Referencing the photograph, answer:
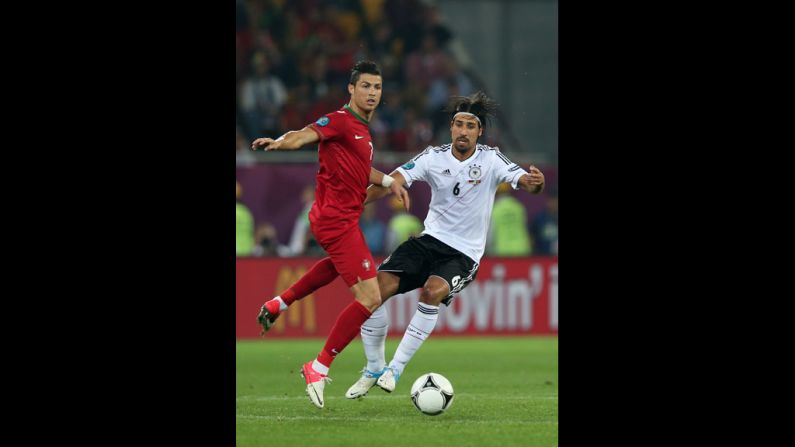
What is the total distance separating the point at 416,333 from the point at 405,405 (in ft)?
2.07

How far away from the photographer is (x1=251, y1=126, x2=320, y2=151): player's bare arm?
24.7 feet

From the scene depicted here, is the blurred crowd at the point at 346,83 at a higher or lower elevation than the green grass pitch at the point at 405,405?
higher

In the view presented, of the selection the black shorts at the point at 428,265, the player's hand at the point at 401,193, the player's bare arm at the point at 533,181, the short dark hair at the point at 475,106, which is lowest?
the black shorts at the point at 428,265

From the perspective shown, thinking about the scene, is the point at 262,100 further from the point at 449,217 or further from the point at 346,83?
the point at 449,217

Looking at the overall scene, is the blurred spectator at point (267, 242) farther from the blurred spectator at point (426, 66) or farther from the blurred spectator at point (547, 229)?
the blurred spectator at point (426, 66)

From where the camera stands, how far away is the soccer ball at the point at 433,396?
320 inches

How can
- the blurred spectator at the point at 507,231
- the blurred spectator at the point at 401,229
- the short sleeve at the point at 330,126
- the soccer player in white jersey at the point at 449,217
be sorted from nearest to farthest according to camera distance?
the short sleeve at the point at 330,126 → the soccer player in white jersey at the point at 449,217 → the blurred spectator at the point at 401,229 → the blurred spectator at the point at 507,231

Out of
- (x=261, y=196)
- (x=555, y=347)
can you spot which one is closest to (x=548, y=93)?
(x=261, y=196)

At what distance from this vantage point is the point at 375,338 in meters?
8.97

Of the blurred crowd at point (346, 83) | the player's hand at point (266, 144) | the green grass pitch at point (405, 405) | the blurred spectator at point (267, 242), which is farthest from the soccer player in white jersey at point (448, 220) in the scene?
the blurred spectator at point (267, 242)

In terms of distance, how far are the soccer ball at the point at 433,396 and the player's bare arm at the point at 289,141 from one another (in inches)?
76.1

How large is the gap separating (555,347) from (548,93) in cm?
910

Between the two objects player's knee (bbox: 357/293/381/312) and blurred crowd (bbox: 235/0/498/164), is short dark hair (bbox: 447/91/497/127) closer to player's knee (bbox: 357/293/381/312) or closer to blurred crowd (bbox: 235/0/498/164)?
player's knee (bbox: 357/293/381/312)

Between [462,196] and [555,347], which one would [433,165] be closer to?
[462,196]
